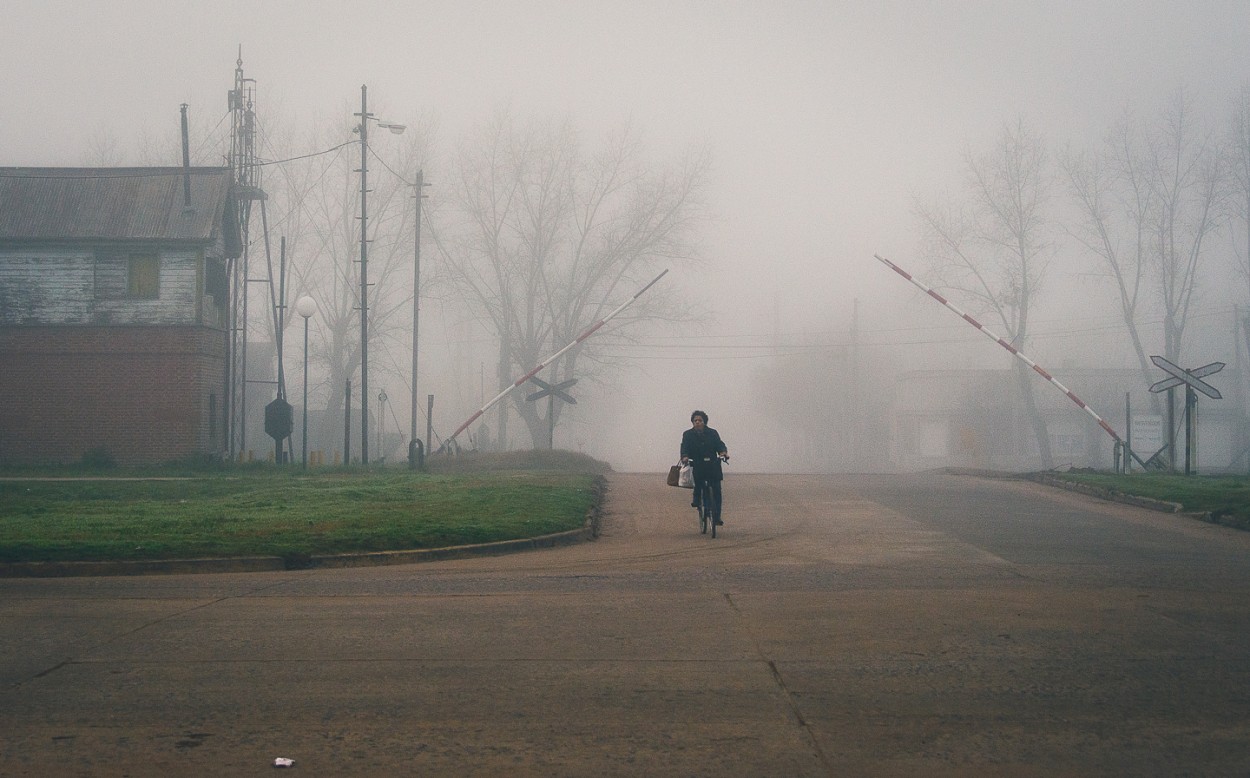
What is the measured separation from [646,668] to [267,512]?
1165 cm

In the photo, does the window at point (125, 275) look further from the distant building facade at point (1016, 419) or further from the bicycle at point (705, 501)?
the distant building facade at point (1016, 419)

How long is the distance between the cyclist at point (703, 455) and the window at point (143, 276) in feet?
74.3

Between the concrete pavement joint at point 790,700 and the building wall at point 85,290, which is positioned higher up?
the building wall at point 85,290

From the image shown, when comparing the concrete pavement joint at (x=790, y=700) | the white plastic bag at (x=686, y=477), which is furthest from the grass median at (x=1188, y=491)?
the concrete pavement joint at (x=790, y=700)

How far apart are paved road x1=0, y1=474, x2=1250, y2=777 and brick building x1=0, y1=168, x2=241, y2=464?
73.8 ft

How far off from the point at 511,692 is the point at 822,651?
7.40 ft

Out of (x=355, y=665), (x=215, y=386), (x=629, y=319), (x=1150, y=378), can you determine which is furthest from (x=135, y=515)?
(x=1150, y=378)

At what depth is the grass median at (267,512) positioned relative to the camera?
13281mm

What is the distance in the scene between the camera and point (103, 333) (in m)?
32.8

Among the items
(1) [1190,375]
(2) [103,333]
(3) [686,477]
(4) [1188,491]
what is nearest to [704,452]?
(3) [686,477]

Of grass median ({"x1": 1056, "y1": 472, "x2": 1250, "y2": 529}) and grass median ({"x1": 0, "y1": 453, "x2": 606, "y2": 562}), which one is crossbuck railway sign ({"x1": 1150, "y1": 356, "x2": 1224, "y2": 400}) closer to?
grass median ({"x1": 1056, "y1": 472, "x2": 1250, "y2": 529})

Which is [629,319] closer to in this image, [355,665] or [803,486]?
[803,486]

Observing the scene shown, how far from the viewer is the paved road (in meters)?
5.35

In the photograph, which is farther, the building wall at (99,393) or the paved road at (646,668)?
the building wall at (99,393)
